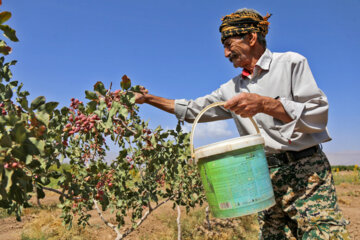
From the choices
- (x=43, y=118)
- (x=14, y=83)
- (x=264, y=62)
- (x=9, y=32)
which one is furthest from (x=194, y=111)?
(x=9, y=32)

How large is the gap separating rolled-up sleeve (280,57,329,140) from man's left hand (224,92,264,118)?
178 millimetres

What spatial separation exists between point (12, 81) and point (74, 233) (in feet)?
16.1

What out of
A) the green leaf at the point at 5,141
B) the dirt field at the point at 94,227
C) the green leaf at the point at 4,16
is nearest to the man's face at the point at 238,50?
the green leaf at the point at 4,16

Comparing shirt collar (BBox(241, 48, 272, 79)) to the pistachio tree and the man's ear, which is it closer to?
the man's ear

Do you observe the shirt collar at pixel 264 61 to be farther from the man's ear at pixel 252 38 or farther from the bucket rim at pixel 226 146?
the bucket rim at pixel 226 146

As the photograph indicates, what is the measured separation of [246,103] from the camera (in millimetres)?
1542

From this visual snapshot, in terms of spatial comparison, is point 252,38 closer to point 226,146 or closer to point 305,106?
point 305,106

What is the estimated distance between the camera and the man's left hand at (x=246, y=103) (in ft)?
5.06

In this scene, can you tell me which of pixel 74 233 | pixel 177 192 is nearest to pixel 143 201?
pixel 177 192

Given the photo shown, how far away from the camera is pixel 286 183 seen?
1.92 m

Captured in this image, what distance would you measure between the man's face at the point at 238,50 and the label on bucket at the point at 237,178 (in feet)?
2.50

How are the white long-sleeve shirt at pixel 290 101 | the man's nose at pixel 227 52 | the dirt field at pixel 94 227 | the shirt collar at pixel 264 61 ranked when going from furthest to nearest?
the dirt field at pixel 94 227 → the man's nose at pixel 227 52 → the shirt collar at pixel 264 61 → the white long-sleeve shirt at pixel 290 101

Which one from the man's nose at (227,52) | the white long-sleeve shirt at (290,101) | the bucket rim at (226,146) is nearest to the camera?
the bucket rim at (226,146)

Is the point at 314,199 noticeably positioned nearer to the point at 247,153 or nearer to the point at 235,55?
the point at 247,153
